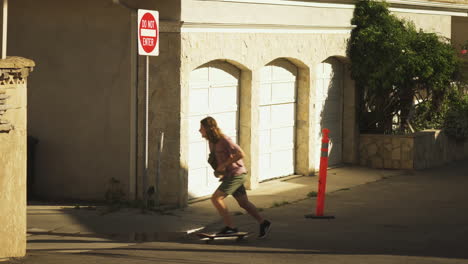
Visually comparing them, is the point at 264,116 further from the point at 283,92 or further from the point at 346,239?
the point at 346,239

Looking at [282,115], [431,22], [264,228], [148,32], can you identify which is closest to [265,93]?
[282,115]

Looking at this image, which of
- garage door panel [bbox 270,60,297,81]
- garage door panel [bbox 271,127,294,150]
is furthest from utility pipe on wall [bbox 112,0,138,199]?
garage door panel [bbox 271,127,294,150]

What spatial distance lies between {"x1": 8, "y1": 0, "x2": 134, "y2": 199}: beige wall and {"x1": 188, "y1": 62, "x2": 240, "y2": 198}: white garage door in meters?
1.04

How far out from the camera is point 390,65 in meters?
20.3

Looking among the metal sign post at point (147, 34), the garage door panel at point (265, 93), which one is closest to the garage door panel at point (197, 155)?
the metal sign post at point (147, 34)

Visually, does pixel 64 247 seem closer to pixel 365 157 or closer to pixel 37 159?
pixel 37 159

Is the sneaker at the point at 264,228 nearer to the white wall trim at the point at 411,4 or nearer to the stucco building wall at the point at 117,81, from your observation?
the stucco building wall at the point at 117,81

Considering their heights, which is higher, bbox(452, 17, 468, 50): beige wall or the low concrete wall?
bbox(452, 17, 468, 50): beige wall

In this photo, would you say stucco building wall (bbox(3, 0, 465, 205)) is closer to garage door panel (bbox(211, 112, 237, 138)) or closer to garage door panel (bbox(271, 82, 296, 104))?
garage door panel (bbox(211, 112, 237, 138))

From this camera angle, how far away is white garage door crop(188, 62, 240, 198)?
15.7 metres

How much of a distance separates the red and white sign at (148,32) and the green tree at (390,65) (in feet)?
23.3

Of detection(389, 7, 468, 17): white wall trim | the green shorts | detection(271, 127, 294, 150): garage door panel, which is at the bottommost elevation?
the green shorts

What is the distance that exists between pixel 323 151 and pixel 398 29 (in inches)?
292

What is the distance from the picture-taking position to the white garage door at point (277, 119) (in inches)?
704
